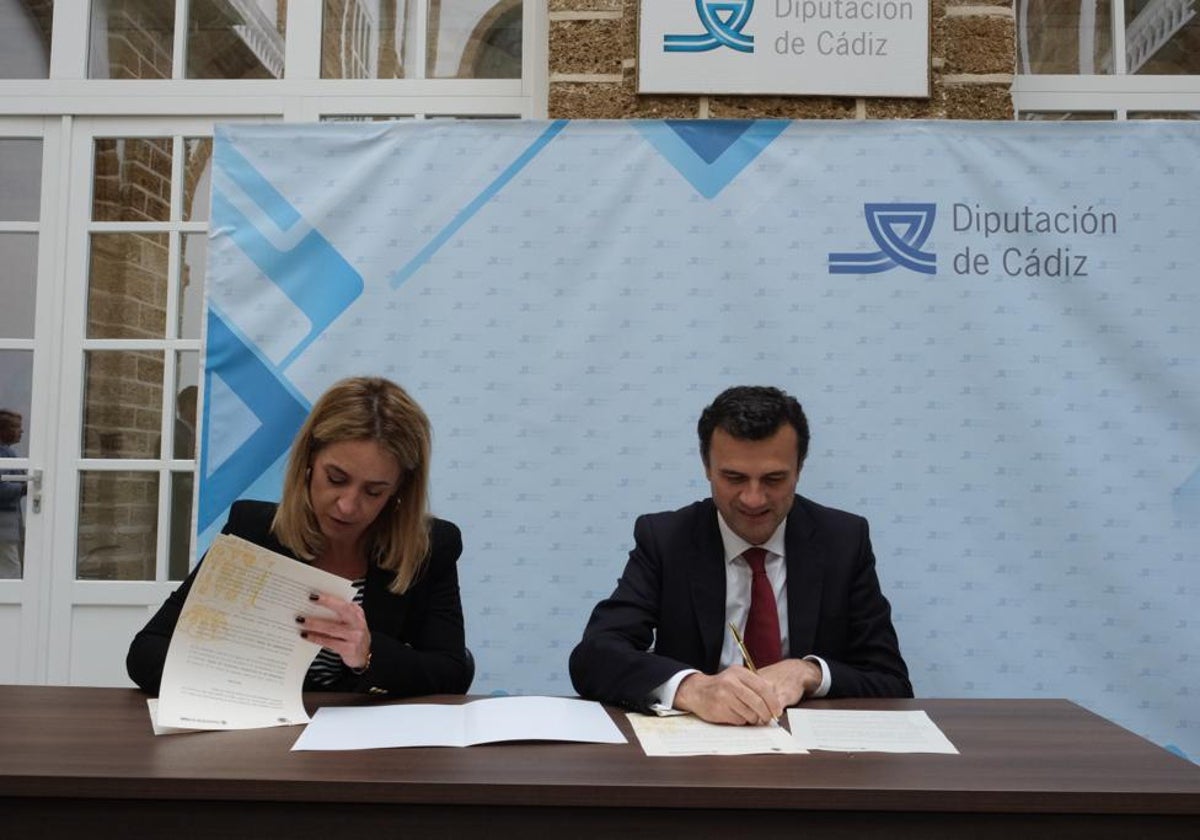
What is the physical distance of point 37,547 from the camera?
330 centimetres

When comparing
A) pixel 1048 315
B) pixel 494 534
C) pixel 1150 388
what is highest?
pixel 1048 315

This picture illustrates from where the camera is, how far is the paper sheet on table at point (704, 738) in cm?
141

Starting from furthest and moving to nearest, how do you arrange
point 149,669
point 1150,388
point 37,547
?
point 37,547 < point 1150,388 < point 149,669

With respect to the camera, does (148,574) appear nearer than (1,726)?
No

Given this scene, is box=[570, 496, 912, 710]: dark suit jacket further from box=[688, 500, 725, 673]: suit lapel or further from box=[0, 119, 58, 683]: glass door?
box=[0, 119, 58, 683]: glass door

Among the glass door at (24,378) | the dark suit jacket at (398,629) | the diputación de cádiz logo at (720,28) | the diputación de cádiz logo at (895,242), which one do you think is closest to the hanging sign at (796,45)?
the diputación de cádiz logo at (720,28)

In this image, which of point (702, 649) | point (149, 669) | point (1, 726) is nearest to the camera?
point (1, 726)

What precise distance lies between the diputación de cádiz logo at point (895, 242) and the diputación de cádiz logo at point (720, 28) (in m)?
0.57

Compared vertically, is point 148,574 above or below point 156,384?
below

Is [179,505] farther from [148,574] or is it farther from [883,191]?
[883,191]

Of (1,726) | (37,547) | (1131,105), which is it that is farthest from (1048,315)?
(37,547)

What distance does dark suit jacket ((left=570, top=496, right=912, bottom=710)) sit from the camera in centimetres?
200

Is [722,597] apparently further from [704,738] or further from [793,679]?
[704,738]

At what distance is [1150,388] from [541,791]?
2.14 m
